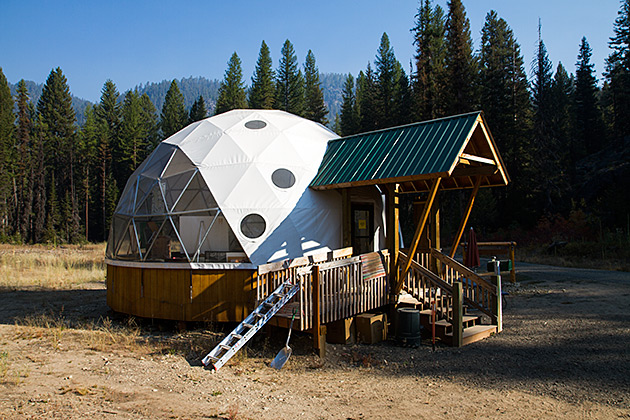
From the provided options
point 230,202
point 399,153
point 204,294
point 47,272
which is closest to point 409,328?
point 399,153

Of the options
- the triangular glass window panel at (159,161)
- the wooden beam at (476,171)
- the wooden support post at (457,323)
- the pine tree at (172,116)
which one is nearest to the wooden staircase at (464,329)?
the wooden support post at (457,323)

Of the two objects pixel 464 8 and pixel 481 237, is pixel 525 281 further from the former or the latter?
pixel 464 8

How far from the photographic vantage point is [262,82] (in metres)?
51.5

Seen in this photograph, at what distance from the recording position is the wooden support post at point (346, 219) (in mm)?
10408

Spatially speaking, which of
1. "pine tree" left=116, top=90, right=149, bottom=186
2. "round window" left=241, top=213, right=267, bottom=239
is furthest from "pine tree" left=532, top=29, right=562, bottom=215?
"pine tree" left=116, top=90, right=149, bottom=186

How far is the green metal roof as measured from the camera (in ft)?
28.0

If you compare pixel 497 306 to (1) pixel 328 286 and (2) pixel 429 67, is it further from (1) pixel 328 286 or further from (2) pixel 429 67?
(2) pixel 429 67

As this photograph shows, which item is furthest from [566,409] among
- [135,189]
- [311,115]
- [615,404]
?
[311,115]

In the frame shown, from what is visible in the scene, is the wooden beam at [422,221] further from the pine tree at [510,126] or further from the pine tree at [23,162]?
the pine tree at [23,162]

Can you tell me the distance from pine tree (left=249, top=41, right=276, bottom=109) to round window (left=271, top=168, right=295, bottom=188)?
4161cm

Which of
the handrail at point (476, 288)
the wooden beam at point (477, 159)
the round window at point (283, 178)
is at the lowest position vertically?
the handrail at point (476, 288)

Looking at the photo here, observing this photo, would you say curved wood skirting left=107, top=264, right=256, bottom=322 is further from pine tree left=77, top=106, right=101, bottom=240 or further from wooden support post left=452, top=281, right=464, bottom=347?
pine tree left=77, top=106, right=101, bottom=240

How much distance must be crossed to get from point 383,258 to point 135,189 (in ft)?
20.9

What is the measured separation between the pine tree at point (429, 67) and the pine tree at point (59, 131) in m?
41.2
